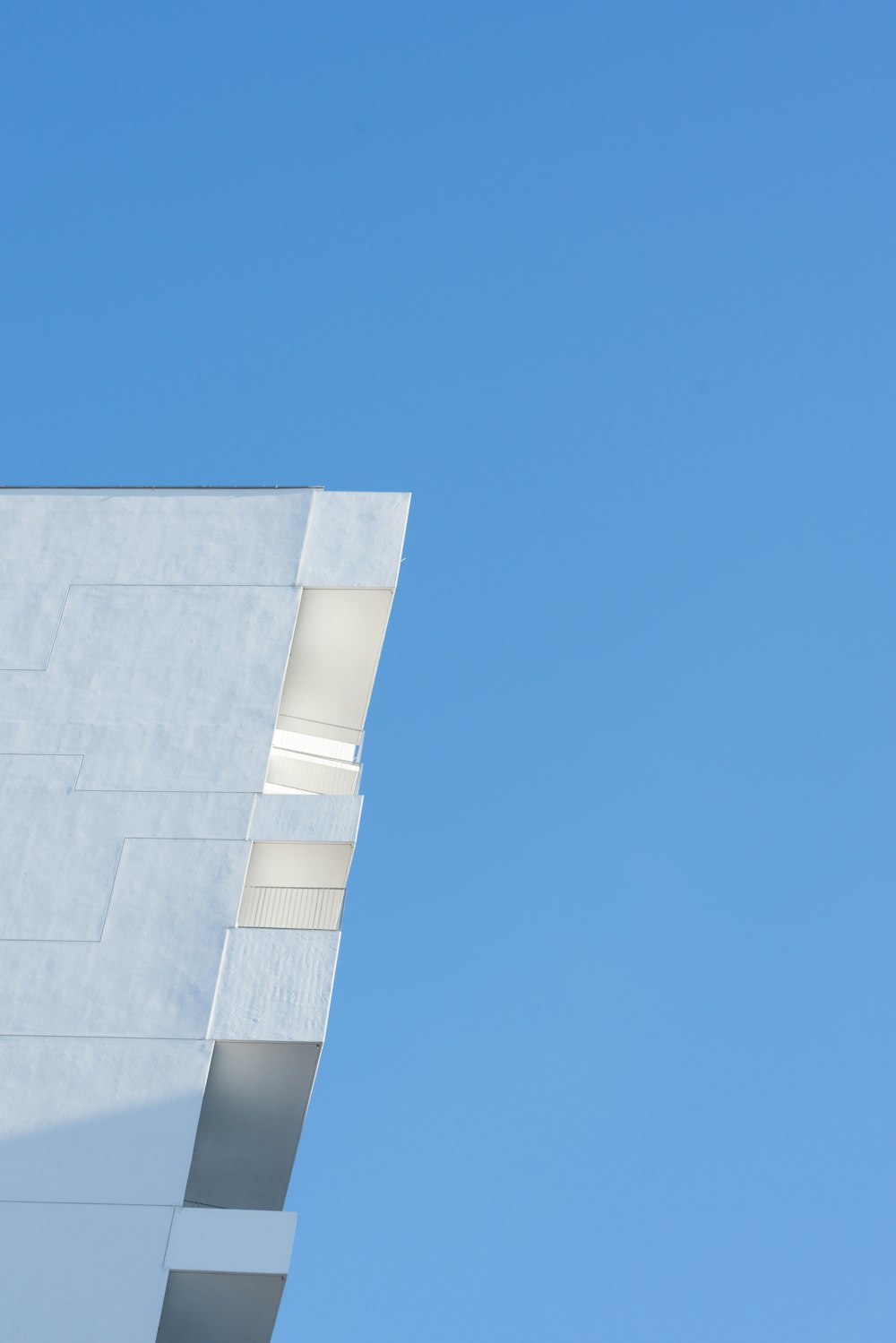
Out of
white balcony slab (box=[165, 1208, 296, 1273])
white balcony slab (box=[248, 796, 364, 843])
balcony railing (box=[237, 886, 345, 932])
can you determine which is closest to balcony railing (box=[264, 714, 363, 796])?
white balcony slab (box=[248, 796, 364, 843])

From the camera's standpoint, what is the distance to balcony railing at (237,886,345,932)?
2509 centimetres

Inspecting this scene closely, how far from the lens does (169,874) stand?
25.2 m

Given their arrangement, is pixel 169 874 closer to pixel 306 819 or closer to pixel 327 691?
pixel 306 819

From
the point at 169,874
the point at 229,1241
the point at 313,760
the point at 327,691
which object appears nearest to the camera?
the point at 229,1241

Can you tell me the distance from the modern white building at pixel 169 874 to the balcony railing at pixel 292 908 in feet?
0.12

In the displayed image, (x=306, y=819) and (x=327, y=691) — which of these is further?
(x=327, y=691)

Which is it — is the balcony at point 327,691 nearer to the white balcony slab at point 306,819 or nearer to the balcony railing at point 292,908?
the white balcony slab at point 306,819

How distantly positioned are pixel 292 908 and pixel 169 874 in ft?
6.78

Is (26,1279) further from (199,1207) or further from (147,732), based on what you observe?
(147,732)

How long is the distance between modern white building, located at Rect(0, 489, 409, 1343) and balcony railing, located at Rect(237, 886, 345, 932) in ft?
0.12

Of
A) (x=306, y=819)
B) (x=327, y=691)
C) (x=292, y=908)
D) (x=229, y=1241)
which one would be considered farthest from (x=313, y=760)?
(x=229, y=1241)

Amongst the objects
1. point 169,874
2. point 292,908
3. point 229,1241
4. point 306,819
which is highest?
point 306,819

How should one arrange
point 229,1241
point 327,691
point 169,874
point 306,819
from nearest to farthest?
point 229,1241 → point 169,874 → point 306,819 → point 327,691

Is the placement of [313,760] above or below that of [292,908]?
above
